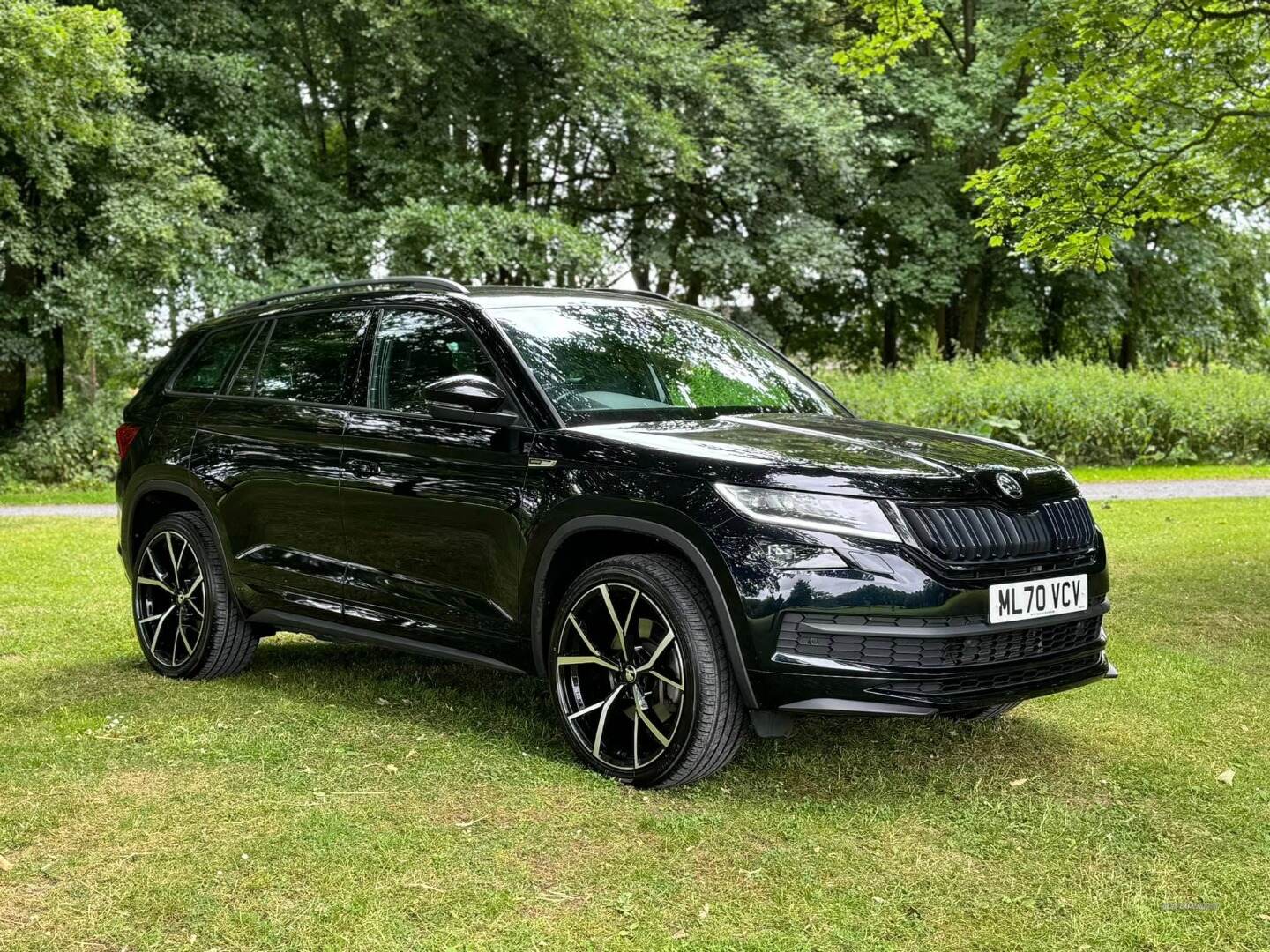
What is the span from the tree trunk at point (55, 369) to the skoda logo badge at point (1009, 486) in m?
20.8

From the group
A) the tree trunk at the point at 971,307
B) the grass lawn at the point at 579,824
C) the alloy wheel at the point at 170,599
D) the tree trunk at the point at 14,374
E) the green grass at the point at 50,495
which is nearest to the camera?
the grass lawn at the point at 579,824

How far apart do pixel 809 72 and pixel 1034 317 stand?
30.7ft

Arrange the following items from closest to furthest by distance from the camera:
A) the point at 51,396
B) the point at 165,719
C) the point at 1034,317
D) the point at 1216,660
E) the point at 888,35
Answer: the point at 165,719
the point at 1216,660
the point at 888,35
the point at 51,396
the point at 1034,317

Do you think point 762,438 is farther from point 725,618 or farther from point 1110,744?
point 1110,744

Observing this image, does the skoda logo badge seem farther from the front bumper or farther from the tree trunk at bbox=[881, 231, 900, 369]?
the tree trunk at bbox=[881, 231, 900, 369]

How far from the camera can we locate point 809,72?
27094mm

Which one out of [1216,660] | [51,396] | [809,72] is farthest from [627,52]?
[1216,660]

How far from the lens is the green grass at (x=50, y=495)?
702 inches

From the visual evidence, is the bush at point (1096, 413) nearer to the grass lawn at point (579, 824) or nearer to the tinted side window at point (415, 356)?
the grass lawn at point (579, 824)

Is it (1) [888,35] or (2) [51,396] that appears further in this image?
(2) [51,396]

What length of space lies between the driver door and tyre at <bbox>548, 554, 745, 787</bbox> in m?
0.35

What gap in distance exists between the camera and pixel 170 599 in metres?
6.37

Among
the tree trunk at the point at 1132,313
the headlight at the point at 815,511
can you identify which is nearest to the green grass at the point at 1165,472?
the tree trunk at the point at 1132,313

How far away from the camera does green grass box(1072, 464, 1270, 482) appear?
17547mm
